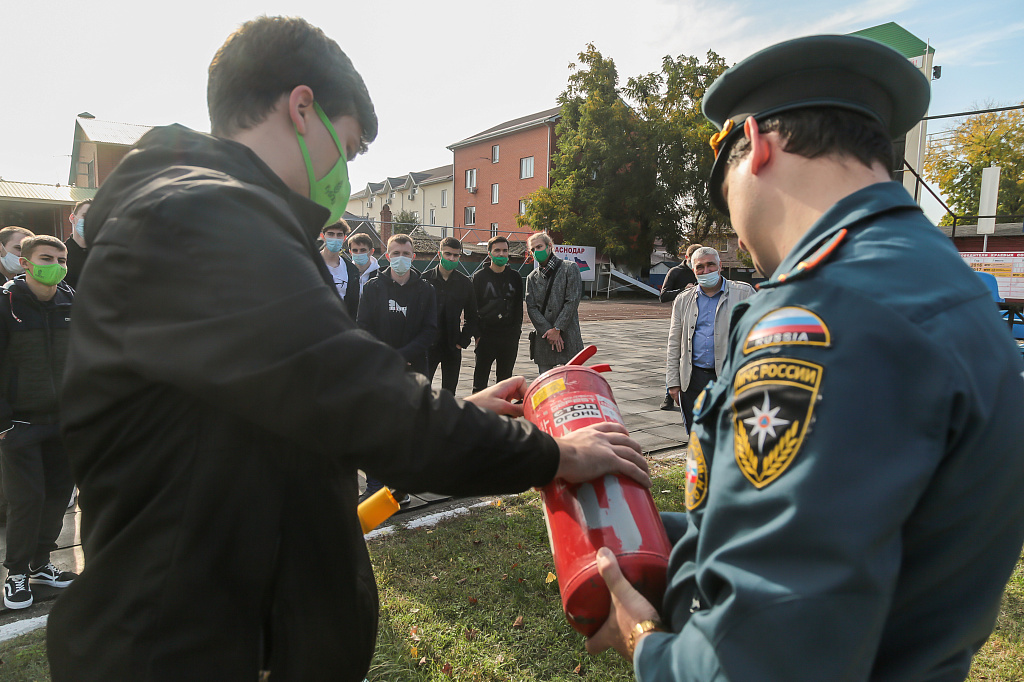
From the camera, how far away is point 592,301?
31859 mm

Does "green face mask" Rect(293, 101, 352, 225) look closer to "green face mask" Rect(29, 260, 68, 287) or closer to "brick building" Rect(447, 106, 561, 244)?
"green face mask" Rect(29, 260, 68, 287)

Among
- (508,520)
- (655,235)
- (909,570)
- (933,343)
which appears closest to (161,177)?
(933,343)

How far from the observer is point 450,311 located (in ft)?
21.3

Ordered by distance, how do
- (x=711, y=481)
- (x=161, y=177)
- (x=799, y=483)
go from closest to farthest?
(x=799, y=483) → (x=711, y=481) → (x=161, y=177)

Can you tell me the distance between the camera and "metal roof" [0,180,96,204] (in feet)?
90.6

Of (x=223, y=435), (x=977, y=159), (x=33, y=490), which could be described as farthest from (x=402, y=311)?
(x=977, y=159)

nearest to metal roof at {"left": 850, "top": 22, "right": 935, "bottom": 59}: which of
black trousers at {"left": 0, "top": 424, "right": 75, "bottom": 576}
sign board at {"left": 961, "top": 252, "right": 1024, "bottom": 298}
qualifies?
sign board at {"left": 961, "top": 252, "right": 1024, "bottom": 298}

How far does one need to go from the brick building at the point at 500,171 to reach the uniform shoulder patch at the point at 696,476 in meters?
37.0

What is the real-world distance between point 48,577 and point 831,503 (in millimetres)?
4429

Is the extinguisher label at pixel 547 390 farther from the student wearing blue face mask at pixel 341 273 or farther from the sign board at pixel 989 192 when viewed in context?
the sign board at pixel 989 192

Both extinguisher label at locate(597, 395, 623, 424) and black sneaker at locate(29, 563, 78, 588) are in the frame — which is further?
black sneaker at locate(29, 563, 78, 588)

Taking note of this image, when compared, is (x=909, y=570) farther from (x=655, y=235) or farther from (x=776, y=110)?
(x=655, y=235)

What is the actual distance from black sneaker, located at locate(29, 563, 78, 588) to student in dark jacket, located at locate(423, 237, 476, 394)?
332 centimetres

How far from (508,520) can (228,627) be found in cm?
355
